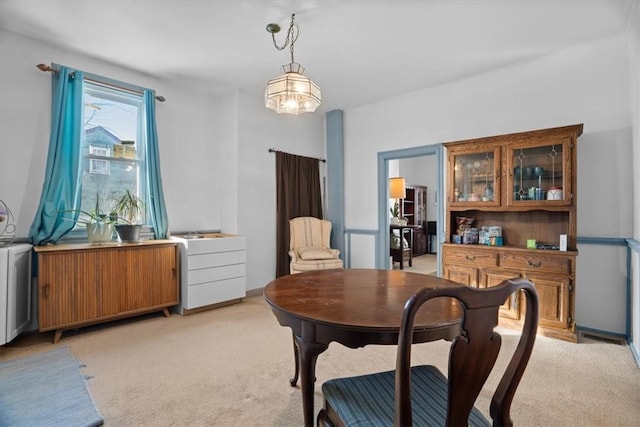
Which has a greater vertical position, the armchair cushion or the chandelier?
the chandelier

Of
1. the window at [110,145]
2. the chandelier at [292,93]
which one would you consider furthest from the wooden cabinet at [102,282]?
the chandelier at [292,93]

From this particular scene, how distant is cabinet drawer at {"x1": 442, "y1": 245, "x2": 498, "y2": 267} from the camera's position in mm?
3200

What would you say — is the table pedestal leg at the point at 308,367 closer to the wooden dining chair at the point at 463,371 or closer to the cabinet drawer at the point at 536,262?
the wooden dining chair at the point at 463,371

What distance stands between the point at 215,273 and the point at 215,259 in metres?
0.16

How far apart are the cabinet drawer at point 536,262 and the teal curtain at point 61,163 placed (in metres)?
4.29

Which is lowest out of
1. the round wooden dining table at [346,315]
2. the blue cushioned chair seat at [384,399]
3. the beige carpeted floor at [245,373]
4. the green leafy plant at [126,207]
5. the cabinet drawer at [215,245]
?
the beige carpeted floor at [245,373]

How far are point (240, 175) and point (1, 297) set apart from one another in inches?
99.1

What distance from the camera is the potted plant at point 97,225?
122 inches

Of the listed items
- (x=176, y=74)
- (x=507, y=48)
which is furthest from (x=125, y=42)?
(x=507, y=48)

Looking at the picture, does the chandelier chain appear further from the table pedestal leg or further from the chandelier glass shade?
the table pedestal leg

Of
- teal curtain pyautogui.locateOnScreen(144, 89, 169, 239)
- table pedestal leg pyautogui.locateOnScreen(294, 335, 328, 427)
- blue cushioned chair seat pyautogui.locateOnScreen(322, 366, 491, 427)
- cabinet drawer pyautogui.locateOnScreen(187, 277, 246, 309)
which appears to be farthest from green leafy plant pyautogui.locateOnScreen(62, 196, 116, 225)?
blue cushioned chair seat pyautogui.locateOnScreen(322, 366, 491, 427)

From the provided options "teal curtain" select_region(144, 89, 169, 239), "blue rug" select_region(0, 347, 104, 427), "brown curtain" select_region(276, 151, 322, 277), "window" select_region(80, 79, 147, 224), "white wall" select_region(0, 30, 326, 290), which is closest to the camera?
"blue rug" select_region(0, 347, 104, 427)

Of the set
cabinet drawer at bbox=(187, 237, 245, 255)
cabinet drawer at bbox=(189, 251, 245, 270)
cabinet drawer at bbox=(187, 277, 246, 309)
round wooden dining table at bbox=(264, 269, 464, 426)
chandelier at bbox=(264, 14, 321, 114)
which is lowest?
cabinet drawer at bbox=(187, 277, 246, 309)

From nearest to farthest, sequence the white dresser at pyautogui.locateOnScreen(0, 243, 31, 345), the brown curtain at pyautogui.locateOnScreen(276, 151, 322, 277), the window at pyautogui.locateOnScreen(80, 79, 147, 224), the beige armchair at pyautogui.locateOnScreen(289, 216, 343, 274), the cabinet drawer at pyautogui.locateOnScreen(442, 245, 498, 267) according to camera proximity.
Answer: the white dresser at pyautogui.locateOnScreen(0, 243, 31, 345) < the cabinet drawer at pyautogui.locateOnScreen(442, 245, 498, 267) < the window at pyautogui.locateOnScreen(80, 79, 147, 224) < the beige armchair at pyautogui.locateOnScreen(289, 216, 343, 274) < the brown curtain at pyautogui.locateOnScreen(276, 151, 322, 277)
